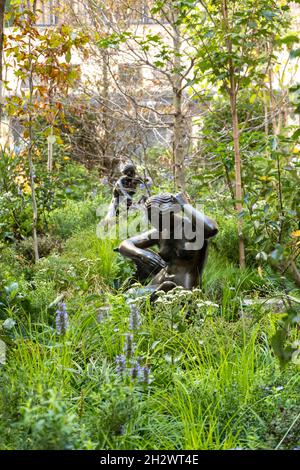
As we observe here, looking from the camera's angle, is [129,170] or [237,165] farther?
[129,170]

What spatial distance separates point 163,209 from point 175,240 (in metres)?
0.27

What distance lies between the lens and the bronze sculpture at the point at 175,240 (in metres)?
4.91

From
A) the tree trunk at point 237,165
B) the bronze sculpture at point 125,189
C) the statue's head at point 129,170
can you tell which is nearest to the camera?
the tree trunk at point 237,165

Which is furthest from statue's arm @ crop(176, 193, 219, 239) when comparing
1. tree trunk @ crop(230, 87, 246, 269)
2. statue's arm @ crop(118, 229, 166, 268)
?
tree trunk @ crop(230, 87, 246, 269)

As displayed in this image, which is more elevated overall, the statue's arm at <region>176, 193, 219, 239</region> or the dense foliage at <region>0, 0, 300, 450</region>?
the statue's arm at <region>176, 193, 219, 239</region>

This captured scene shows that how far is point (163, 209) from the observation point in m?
4.92

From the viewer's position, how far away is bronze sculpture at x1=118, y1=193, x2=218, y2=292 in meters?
4.91

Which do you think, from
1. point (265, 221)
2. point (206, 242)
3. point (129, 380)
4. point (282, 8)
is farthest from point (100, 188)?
point (129, 380)

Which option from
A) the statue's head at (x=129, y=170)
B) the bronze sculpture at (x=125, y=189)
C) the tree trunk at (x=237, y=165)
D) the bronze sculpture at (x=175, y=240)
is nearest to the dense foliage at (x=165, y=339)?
the tree trunk at (x=237, y=165)

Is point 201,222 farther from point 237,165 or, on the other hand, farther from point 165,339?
point 237,165

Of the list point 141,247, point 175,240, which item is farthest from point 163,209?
point 141,247

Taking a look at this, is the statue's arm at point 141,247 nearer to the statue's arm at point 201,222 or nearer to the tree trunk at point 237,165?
the statue's arm at point 201,222

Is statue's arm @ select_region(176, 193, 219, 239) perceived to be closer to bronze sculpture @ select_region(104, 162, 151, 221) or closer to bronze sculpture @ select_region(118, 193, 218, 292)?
bronze sculpture @ select_region(118, 193, 218, 292)
